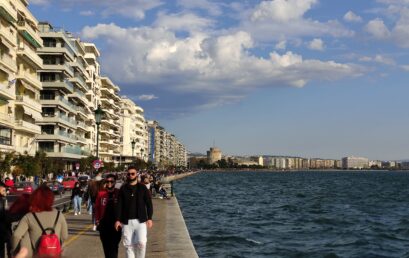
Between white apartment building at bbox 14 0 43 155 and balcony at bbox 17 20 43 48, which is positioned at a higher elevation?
balcony at bbox 17 20 43 48

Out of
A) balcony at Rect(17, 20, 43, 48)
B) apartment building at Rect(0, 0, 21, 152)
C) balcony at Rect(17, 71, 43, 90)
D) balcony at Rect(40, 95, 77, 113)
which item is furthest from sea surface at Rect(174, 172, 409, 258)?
balcony at Rect(40, 95, 77, 113)

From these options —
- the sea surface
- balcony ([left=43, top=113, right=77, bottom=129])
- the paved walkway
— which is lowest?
the sea surface

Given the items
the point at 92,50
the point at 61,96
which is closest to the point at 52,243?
the point at 61,96

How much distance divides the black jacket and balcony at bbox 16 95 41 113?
51.4 m

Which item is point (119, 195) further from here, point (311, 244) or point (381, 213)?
point (381, 213)

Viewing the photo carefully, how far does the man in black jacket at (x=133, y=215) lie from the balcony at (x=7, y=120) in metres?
44.0

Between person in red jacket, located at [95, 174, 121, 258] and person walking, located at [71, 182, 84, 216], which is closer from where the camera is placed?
person in red jacket, located at [95, 174, 121, 258]

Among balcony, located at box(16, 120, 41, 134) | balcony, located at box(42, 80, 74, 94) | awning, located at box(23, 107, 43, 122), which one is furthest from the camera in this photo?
balcony, located at box(42, 80, 74, 94)

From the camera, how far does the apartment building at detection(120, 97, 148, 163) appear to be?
154750 millimetres

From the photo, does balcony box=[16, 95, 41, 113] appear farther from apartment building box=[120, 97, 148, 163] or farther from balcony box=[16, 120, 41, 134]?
apartment building box=[120, 97, 148, 163]

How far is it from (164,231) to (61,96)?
66957 millimetres

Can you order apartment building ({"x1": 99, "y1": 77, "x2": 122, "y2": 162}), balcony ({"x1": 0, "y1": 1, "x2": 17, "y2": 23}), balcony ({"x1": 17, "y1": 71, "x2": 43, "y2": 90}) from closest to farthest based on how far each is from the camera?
balcony ({"x1": 0, "y1": 1, "x2": 17, "y2": 23}) → balcony ({"x1": 17, "y1": 71, "x2": 43, "y2": 90}) → apartment building ({"x1": 99, "y1": 77, "x2": 122, "y2": 162})

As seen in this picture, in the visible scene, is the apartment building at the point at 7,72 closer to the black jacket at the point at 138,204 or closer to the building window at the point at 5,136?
the building window at the point at 5,136

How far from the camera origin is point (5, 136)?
52469 millimetres
